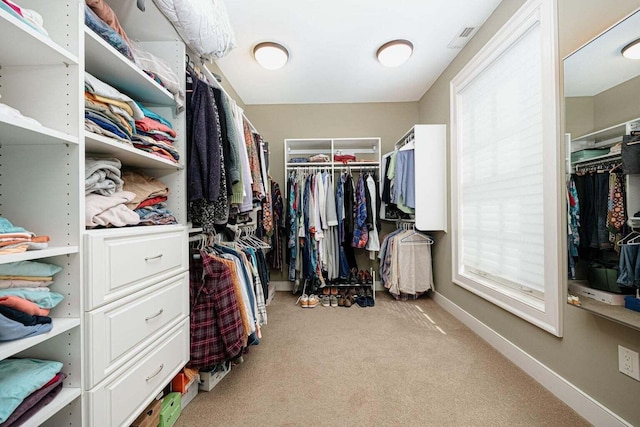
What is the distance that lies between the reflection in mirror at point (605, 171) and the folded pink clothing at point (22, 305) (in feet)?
6.62

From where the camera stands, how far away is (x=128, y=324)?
3.05 ft

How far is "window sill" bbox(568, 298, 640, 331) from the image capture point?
0.99 meters

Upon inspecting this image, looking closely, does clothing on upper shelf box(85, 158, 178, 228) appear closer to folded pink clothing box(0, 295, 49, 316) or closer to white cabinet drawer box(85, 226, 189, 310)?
white cabinet drawer box(85, 226, 189, 310)

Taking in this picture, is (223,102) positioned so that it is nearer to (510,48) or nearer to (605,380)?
(510,48)

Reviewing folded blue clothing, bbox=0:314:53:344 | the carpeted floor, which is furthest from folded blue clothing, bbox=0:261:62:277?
the carpeted floor

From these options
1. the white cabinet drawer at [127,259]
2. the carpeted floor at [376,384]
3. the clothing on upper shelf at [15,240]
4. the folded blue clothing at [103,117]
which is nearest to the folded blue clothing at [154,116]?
the folded blue clothing at [103,117]

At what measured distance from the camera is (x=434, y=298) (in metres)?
2.86

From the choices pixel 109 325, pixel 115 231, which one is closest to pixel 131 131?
pixel 115 231

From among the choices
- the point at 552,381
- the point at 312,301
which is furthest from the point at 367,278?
the point at 552,381

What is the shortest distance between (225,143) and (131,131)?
0.46 metres

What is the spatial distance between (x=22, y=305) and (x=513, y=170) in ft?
8.02

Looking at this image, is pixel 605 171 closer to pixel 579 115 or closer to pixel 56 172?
pixel 579 115

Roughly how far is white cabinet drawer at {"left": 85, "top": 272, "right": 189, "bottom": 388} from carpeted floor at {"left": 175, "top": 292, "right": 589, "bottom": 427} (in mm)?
561

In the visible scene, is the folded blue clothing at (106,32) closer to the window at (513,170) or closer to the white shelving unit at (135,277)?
the white shelving unit at (135,277)
